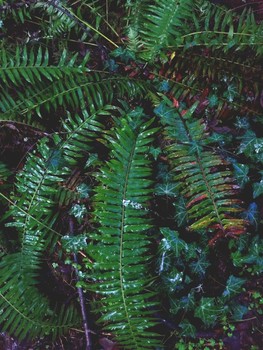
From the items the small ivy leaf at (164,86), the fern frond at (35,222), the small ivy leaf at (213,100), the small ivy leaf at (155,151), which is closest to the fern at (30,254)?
the fern frond at (35,222)

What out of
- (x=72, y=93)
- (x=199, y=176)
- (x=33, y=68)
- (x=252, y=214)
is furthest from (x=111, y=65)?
(x=252, y=214)

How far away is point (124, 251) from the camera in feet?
8.06

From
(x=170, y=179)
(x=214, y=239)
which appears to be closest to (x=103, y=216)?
(x=170, y=179)

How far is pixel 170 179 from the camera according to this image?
8.91 feet

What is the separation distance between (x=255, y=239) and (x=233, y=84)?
1100 mm

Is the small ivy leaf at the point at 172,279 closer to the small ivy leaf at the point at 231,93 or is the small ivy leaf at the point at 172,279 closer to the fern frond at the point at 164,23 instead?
the small ivy leaf at the point at 231,93

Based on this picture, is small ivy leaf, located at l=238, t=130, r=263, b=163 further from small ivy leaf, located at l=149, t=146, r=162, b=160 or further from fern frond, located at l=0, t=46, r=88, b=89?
fern frond, located at l=0, t=46, r=88, b=89

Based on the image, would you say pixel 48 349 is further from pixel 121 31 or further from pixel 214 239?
pixel 121 31

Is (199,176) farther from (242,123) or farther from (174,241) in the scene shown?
(242,123)

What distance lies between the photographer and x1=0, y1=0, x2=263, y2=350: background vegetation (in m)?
2.53

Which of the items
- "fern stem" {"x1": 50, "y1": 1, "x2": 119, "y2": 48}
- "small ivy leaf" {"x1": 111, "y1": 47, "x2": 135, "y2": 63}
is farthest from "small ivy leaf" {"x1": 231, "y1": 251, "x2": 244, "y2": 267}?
"fern stem" {"x1": 50, "y1": 1, "x2": 119, "y2": 48}

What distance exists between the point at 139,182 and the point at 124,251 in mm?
437

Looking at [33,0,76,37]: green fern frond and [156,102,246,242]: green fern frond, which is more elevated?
[33,0,76,37]: green fern frond

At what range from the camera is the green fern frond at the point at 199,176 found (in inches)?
98.6
